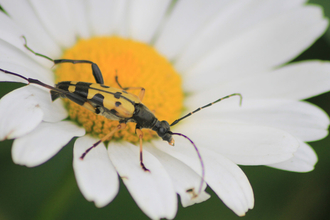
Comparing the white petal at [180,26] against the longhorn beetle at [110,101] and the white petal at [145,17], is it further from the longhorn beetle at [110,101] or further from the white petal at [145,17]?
the longhorn beetle at [110,101]

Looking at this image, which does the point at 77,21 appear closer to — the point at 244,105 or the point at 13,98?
the point at 13,98

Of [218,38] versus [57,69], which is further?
[218,38]

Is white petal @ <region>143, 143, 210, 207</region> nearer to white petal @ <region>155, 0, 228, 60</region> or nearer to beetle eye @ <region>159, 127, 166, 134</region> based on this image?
beetle eye @ <region>159, 127, 166, 134</region>

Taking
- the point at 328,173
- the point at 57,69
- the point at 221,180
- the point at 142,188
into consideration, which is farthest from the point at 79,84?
the point at 328,173

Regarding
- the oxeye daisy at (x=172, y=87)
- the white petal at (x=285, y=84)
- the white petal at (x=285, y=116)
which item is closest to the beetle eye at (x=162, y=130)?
the oxeye daisy at (x=172, y=87)

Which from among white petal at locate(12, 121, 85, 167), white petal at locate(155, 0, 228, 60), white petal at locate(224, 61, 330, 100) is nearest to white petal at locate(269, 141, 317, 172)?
white petal at locate(224, 61, 330, 100)

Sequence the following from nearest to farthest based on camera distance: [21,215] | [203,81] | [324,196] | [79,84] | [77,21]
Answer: [79,84] → [21,215] → [324,196] → [77,21] → [203,81]
